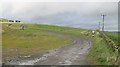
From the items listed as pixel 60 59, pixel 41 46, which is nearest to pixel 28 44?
pixel 41 46

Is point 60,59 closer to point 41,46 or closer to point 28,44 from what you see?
point 41,46

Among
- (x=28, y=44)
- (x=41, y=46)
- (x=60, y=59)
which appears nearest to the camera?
(x=60, y=59)

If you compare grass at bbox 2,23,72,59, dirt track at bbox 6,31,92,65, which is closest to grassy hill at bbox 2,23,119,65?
grass at bbox 2,23,72,59

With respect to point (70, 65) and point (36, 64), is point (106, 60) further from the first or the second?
point (36, 64)

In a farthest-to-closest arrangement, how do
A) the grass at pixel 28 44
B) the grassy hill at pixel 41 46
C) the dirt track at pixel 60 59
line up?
the grass at pixel 28 44 < the grassy hill at pixel 41 46 < the dirt track at pixel 60 59

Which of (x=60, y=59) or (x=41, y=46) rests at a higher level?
(x=60, y=59)

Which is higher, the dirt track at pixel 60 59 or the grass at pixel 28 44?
the dirt track at pixel 60 59

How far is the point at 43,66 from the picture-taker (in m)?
22.5

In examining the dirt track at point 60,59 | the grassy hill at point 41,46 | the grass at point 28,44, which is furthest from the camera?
the grass at point 28,44

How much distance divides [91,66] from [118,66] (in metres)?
3.05

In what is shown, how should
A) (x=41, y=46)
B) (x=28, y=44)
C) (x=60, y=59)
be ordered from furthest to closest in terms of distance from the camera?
(x=28, y=44), (x=41, y=46), (x=60, y=59)

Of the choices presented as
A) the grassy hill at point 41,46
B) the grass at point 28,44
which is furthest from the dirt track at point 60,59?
the grass at point 28,44

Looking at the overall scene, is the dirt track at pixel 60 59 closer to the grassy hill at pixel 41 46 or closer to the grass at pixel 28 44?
the grassy hill at pixel 41 46

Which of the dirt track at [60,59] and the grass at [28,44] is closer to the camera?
the dirt track at [60,59]
